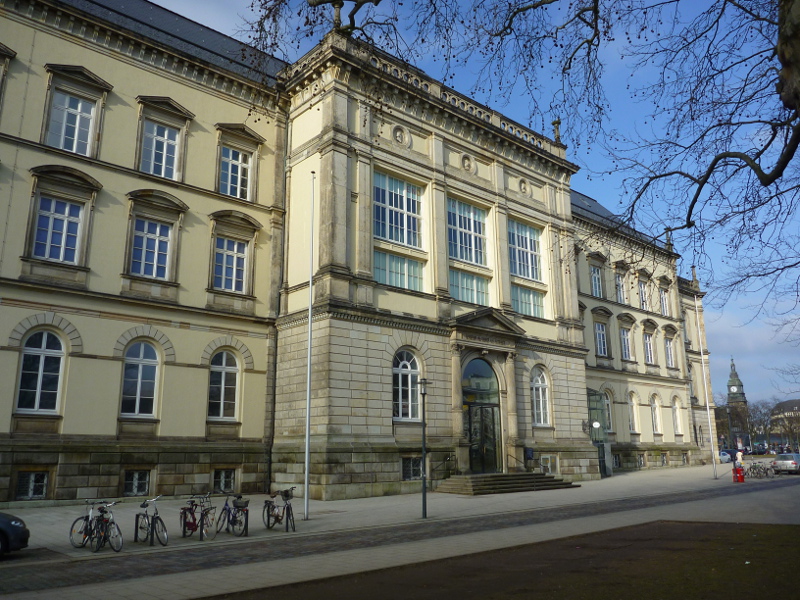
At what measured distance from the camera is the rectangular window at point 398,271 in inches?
1108

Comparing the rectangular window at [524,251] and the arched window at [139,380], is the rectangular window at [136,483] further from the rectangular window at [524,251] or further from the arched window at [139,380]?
the rectangular window at [524,251]

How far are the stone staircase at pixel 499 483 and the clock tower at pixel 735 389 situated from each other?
85.4 metres

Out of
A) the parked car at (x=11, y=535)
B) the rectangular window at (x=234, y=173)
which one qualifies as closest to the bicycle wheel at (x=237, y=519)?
the parked car at (x=11, y=535)

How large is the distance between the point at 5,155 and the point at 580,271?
110 ft

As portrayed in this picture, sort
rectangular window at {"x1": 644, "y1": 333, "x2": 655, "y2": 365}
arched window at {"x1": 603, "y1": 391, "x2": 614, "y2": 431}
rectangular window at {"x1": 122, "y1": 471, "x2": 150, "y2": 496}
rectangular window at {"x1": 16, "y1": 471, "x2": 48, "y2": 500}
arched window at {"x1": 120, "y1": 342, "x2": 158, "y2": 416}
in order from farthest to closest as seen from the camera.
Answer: rectangular window at {"x1": 644, "y1": 333, "x2": 655, "y2": 365} → arched window at {"x1": 603, "y1": 391, "x2": 614, "y2": 431} → arched window at {"x1": 120, "y1": 342, "x2": 158, "y2": 416} → rectangular window at {"x1": 122, "y1": 471, "x2": 150, "y2": 496} → rectangular window at {"x1": 16, "y1": 471, "x2": 48, "y2": 500}

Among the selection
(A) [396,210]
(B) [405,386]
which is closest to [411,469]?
(B) [405,386]

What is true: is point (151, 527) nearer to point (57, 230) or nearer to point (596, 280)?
point (57, 230)

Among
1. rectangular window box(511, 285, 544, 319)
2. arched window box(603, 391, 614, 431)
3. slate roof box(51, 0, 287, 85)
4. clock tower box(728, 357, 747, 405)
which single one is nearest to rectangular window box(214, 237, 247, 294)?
slate roof box(51, 0, 287, 85)

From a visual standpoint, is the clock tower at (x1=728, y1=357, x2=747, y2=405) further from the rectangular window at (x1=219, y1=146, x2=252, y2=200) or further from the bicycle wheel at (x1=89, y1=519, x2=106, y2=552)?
the bicycle wheel at (x1=89, y1=519, x2=106, y2=552)

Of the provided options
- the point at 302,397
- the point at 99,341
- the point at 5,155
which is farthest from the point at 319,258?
the point at 5,155

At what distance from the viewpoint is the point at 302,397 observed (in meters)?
26.1

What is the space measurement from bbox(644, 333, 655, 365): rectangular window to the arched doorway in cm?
2237

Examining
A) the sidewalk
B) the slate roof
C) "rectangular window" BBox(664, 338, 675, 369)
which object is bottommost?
the sidewalk

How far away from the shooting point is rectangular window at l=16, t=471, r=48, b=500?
68.3 feet
